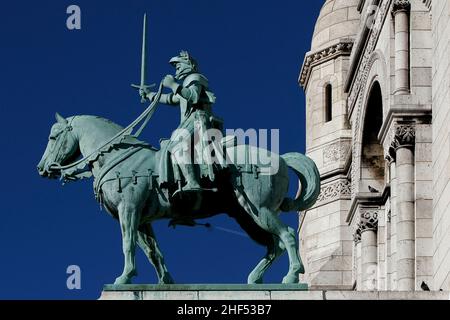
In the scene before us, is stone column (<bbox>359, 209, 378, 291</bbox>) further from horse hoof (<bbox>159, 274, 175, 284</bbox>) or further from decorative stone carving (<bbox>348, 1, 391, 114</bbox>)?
horse hoof (<bbox>159, 274, 175, 284</bbox>)

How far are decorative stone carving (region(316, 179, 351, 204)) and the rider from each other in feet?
62.5

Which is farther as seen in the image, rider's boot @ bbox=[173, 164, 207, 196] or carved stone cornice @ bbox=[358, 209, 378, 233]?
carved stone cornice @ bbox=[358, 209, 378, 233]

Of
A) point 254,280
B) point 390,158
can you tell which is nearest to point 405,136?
point 390,158

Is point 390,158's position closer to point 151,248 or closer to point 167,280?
point 151,248

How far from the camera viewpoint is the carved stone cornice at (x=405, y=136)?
60.1 meters

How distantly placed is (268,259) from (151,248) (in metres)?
2.38

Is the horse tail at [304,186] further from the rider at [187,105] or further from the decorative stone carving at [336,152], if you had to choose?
the decorative stone carving at [336,152]

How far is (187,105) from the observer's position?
180ft

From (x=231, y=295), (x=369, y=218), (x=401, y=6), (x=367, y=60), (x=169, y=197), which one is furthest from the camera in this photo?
(x=369, y=218)

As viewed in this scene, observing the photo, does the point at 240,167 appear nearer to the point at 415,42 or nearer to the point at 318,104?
the point at 415,42

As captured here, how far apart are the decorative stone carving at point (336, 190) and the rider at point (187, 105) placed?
1905 centimetres

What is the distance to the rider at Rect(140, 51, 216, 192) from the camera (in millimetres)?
54000

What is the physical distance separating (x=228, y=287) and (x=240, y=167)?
2797 millimetres

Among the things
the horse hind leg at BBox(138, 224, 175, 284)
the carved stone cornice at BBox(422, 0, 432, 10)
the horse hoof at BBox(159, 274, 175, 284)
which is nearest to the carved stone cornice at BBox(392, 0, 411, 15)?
the carved stone cornice at BBox(422, 0, 432, 10)
